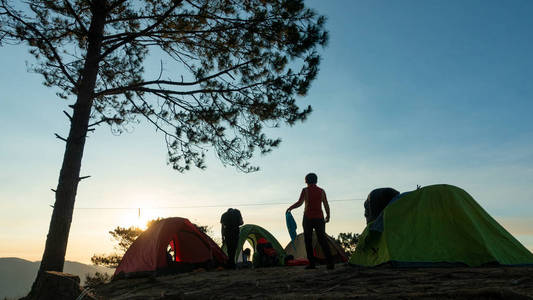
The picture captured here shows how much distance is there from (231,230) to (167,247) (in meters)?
1.94

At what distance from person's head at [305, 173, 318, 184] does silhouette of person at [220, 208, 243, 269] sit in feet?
13.8

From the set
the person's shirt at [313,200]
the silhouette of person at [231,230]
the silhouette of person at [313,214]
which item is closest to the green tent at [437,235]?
the silhouette of person at [313,214]

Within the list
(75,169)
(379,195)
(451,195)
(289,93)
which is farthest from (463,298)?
(75,169)

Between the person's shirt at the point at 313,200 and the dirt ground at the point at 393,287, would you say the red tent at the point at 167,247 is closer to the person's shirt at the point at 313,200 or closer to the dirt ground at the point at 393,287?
the person's shirt at the point at 313,200

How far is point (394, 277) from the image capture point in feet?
18.8

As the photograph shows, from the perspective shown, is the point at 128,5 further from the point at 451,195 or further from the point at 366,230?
the point at 451,195

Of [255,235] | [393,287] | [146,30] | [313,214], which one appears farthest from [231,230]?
[393,287]

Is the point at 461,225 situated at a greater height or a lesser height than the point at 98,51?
lesser

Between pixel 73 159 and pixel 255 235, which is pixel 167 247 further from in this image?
pixel 255 235

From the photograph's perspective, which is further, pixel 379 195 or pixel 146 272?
pixel 146 272

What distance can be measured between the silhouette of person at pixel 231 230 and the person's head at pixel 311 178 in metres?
4.19

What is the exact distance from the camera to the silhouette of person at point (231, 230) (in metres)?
11.8

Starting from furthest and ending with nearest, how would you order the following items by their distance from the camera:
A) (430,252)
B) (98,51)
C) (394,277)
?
(98,51)
(430,252)
(394,277)

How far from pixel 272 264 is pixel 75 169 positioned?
614 cm
